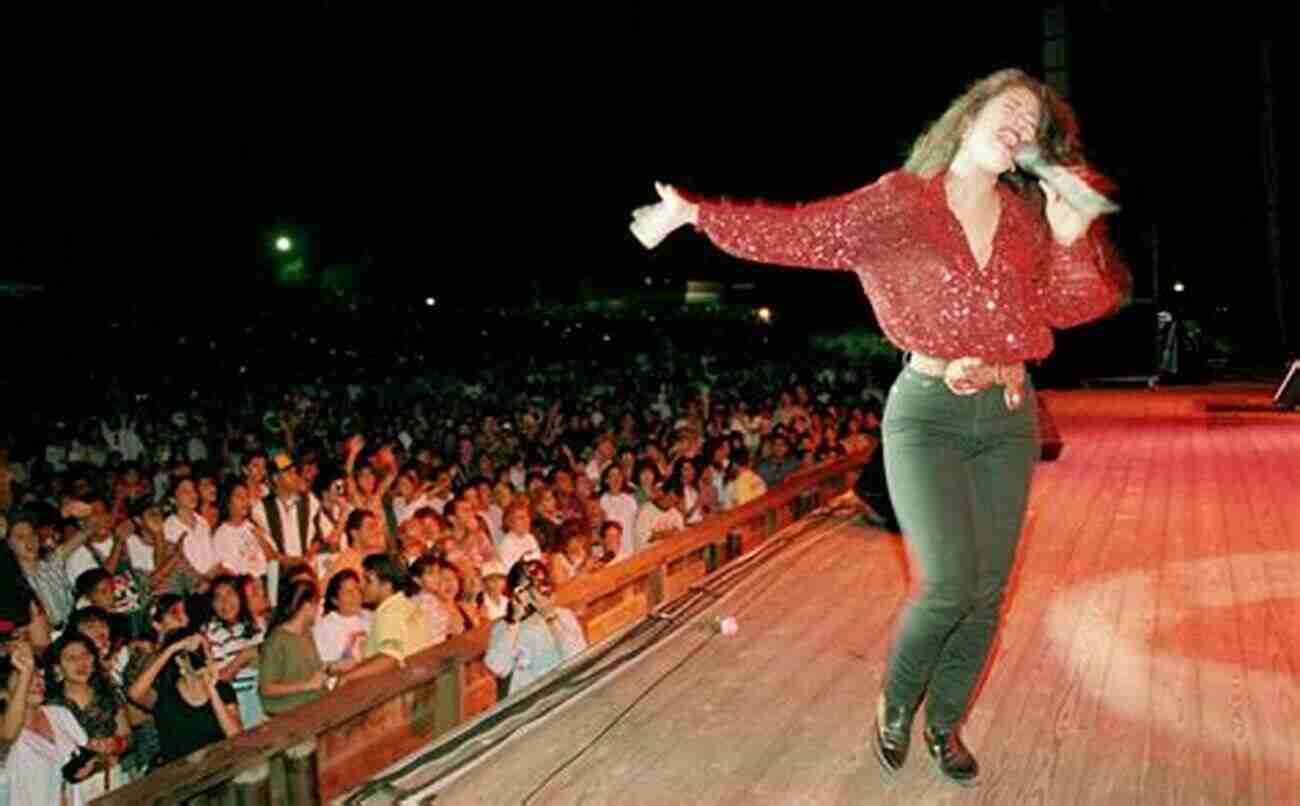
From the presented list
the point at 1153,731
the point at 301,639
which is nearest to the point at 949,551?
the point at 1153,731

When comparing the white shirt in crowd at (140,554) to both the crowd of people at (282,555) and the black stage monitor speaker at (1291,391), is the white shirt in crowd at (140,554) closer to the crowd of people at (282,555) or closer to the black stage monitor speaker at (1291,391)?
the crowd of people at (282,555)

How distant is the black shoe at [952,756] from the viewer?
269 cm

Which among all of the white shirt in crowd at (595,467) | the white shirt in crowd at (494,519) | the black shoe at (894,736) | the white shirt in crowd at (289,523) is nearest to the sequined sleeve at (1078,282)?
the black shoe at (894,736)

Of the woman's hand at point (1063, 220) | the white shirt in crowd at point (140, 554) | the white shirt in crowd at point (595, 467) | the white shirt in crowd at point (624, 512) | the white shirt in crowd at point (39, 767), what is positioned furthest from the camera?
the white shirt in crowd at point (595, 467)

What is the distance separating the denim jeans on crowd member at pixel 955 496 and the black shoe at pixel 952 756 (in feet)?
0.68

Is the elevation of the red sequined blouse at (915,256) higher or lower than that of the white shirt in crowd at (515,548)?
higher

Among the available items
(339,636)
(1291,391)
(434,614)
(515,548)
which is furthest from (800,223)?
(1291,391)

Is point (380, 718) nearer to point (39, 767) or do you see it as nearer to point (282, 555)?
point (39, 767)

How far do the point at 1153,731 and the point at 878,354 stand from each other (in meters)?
28.6

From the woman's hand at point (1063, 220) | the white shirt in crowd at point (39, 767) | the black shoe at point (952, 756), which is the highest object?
the woman's hand at point (1063, 220)

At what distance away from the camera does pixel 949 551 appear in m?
2.47

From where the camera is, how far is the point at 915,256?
8.22ft

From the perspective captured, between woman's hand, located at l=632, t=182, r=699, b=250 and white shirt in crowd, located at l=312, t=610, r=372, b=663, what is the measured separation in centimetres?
385

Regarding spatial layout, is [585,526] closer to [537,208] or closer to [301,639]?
[301,639]
